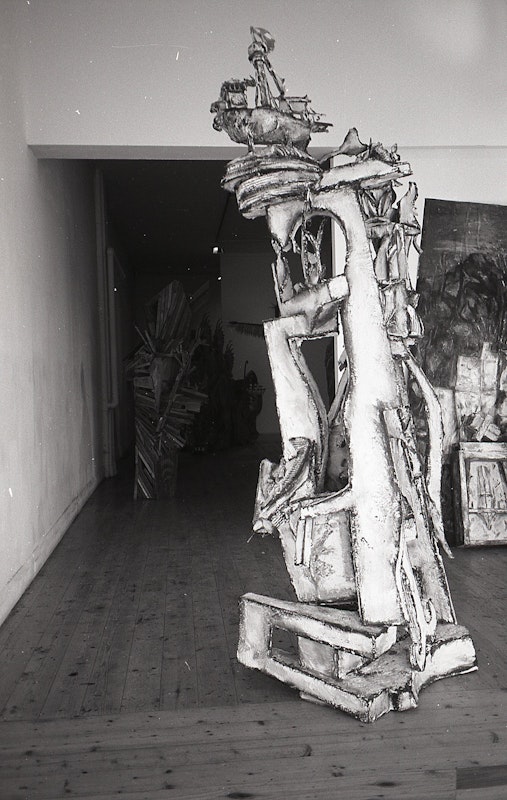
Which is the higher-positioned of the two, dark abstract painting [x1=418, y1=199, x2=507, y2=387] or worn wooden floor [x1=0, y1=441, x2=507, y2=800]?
dark abstract painting [x1=418, y1=199, x2=507, y2=387]

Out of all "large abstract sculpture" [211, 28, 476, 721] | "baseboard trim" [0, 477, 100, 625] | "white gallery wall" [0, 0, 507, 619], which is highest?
"white gallery wall" [0, 0, 507, 619]

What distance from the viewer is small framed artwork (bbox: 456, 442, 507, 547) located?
16.3ft

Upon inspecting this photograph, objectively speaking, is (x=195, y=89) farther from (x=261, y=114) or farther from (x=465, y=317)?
(x=261, y=114)

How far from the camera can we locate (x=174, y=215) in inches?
440

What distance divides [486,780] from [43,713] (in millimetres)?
1356

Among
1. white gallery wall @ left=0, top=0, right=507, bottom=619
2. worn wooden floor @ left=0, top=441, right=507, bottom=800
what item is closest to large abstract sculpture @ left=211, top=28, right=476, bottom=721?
worn wooden floor @ left=0, top=441, right=507, bottom=800

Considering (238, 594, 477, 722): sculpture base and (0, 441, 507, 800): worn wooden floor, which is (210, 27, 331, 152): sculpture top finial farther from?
(0, 441, 507, 800): worn wooden floor

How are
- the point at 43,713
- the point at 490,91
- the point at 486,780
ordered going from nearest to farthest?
the point at 486,780, the point at 43,713, the point at 490,91

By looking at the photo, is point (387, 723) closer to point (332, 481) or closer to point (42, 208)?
point (332, 481)

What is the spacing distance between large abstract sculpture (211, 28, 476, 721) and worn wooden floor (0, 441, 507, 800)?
14cm

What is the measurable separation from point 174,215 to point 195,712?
9372 mm

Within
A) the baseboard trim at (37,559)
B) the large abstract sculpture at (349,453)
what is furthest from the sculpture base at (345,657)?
the baseboard trim at (37,559)

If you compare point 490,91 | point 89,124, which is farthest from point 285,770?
point 490,91

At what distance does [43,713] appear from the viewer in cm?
258
